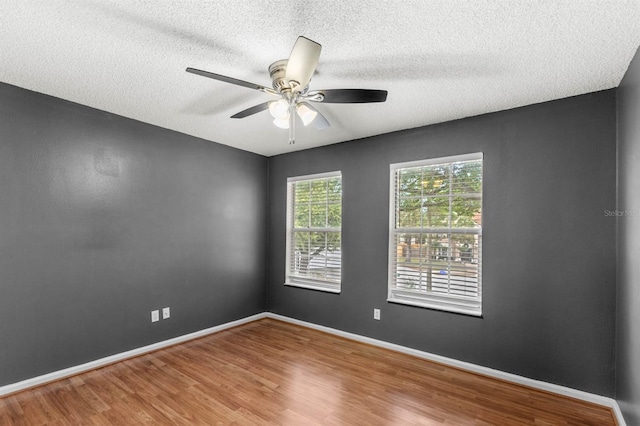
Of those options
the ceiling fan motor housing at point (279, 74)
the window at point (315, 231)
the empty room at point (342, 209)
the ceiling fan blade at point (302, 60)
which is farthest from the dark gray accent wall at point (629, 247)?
the window at point (315, 231)

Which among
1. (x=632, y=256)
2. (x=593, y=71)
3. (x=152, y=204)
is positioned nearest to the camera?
(x=632, y=256)

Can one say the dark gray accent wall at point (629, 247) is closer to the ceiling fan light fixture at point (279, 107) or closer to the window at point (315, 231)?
the ceiling fan light fixture at point (279, 107)

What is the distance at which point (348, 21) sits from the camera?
5.70ft

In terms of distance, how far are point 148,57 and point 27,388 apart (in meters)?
2.83

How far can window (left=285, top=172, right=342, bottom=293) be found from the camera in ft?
14.1

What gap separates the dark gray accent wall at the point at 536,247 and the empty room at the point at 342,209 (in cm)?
2

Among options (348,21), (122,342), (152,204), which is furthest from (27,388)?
(348,21)

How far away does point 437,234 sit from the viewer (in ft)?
11.3

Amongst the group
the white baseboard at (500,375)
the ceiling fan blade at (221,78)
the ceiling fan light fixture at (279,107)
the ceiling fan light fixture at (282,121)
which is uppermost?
the ceiling fan blade at (221,78)

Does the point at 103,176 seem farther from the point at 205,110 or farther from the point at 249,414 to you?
the point at 249,414

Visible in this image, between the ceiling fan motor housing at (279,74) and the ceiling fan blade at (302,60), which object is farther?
the ceiling fan motor housing at (279,74)

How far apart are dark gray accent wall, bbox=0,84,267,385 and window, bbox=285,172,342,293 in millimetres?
738

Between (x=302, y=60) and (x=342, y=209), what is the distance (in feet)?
8.60

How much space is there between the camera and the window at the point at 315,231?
Result: 4.29 metres
